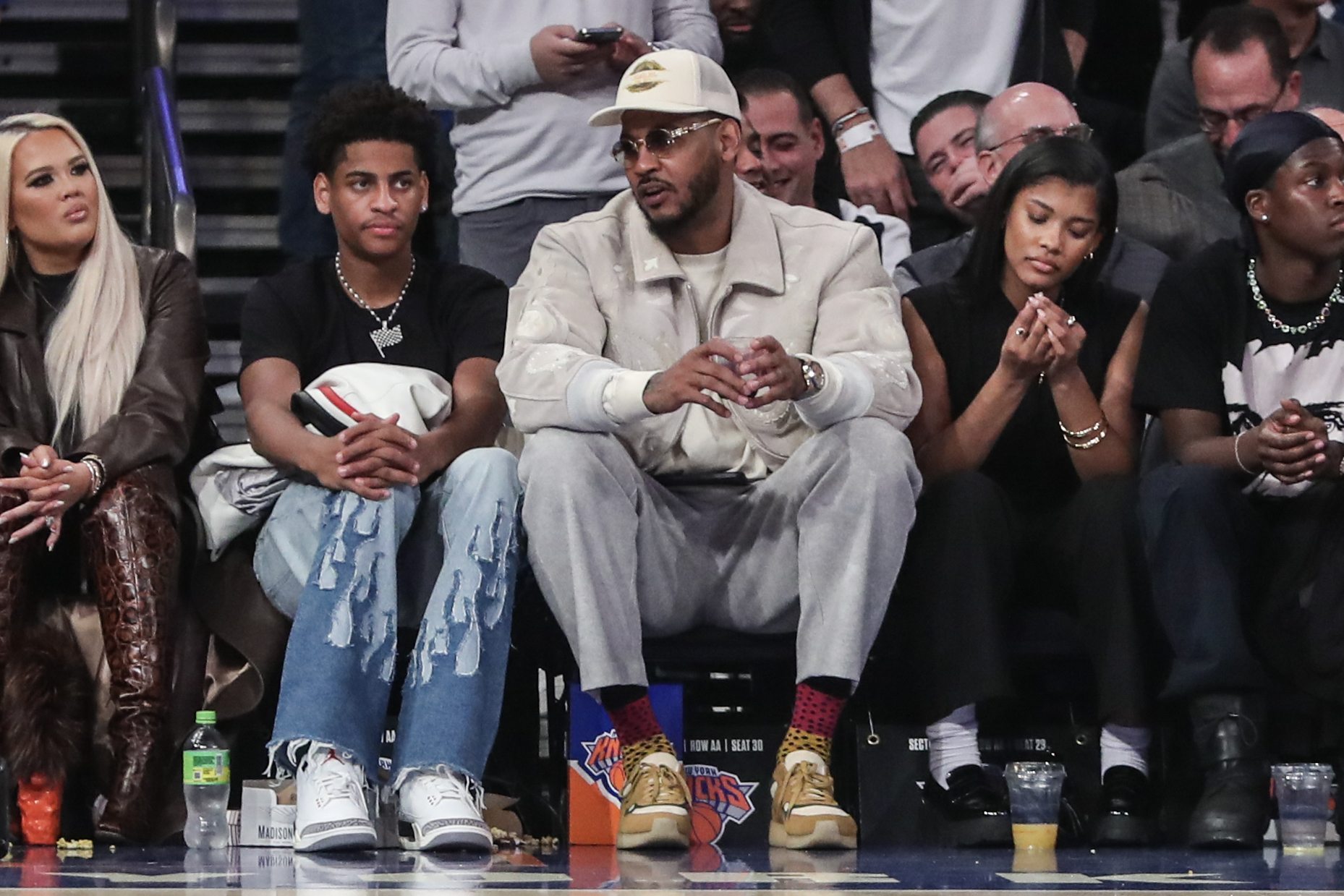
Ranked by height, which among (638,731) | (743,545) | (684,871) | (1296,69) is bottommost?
(684,871)

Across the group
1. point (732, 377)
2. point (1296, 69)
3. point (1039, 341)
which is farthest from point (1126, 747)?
point (1296, 69)

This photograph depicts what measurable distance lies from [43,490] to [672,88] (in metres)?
1.40

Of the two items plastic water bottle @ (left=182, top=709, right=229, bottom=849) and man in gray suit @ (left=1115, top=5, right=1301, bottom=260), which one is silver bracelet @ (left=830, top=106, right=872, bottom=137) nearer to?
man in gray suit @ (left=1115, top=5, right=1301, bottom=260)

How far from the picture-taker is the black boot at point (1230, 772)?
3455 millimetres

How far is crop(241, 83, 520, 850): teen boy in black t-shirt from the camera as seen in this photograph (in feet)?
11.5

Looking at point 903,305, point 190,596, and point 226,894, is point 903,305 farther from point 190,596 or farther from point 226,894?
point 226,894

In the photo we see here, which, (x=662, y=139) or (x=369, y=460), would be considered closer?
(x=369, y=460)

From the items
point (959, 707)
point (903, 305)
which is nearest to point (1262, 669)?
point (959, 707)

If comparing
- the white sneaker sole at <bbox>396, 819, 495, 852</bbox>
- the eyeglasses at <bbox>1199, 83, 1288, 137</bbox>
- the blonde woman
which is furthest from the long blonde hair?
the eyeglasses at <bbox>1199, 83, 1288, 137</bbox>

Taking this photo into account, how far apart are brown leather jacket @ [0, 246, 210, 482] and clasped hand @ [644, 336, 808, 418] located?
1044mm

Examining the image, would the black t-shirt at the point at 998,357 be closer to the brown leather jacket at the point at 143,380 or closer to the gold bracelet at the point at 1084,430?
the gold bracelet at the point at 1084,430

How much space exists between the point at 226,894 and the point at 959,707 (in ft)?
4.59

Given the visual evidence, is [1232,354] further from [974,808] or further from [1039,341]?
[974,808]

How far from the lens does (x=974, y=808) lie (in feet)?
11.7
